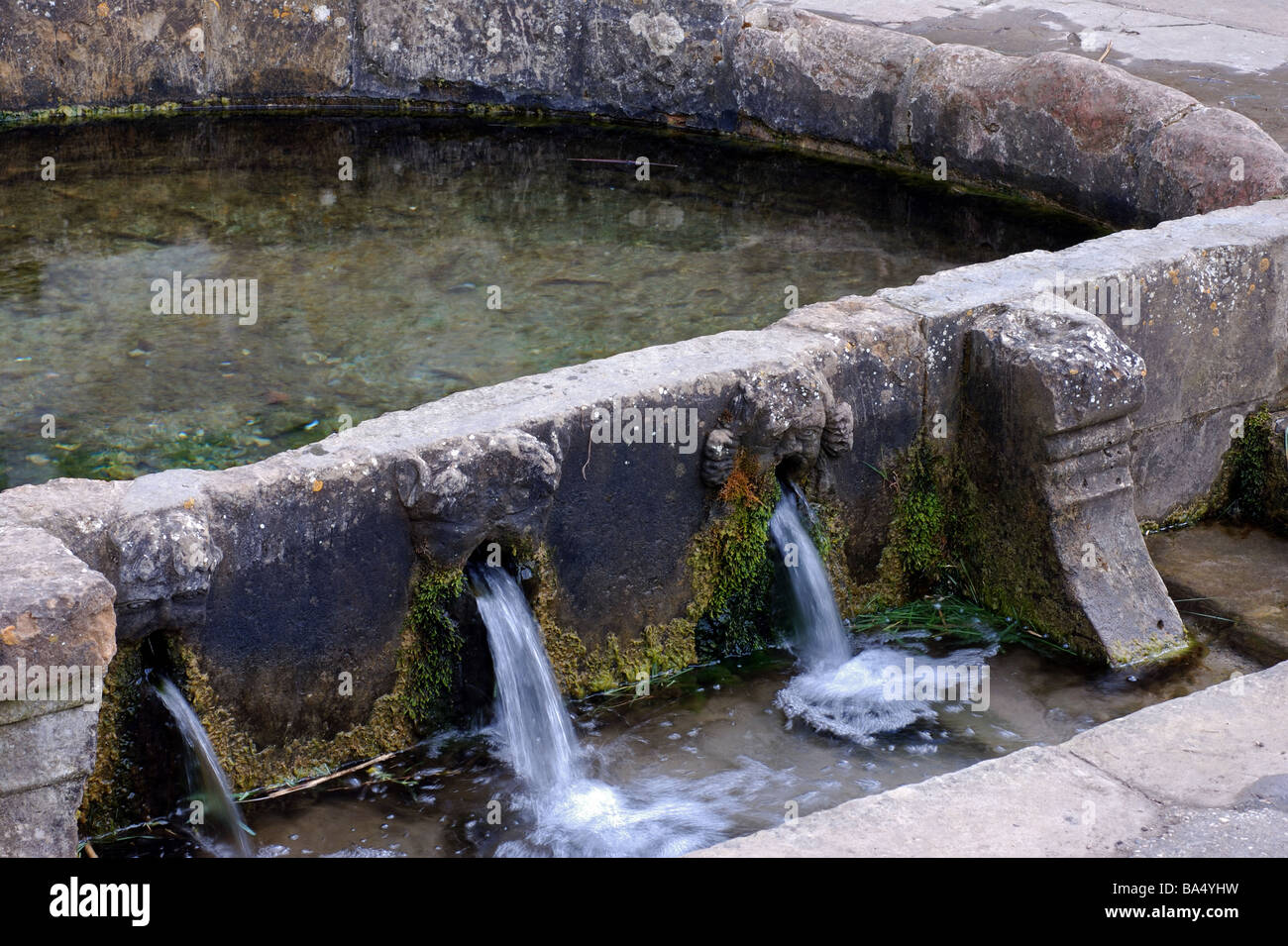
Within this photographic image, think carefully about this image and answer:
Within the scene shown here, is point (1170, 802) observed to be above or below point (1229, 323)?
below

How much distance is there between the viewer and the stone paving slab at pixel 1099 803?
8.20 feet

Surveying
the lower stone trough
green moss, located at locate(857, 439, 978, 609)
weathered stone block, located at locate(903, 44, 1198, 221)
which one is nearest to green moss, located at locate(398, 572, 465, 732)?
the lower stone trough

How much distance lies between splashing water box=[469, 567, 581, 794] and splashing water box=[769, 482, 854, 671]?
82 centimetres

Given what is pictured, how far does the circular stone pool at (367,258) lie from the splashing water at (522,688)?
1.71 metres

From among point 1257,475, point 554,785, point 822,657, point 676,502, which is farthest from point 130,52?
point 1257,475

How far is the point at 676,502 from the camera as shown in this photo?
4.04m

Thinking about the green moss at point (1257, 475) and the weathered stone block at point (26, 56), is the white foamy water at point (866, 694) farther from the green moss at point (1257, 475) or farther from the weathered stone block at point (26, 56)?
the weathered stone block at point (26, 56)

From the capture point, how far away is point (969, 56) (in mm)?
6832

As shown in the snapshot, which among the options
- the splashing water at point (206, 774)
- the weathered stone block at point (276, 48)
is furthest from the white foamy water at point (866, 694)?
the weathered stone block at point (276, 48)

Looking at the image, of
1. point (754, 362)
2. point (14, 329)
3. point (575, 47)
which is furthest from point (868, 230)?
point (14, 329)

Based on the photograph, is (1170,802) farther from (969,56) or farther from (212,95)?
(212,95)

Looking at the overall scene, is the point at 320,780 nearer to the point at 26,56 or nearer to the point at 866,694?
the point at 866,694

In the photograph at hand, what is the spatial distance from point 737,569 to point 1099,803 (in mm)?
1696
